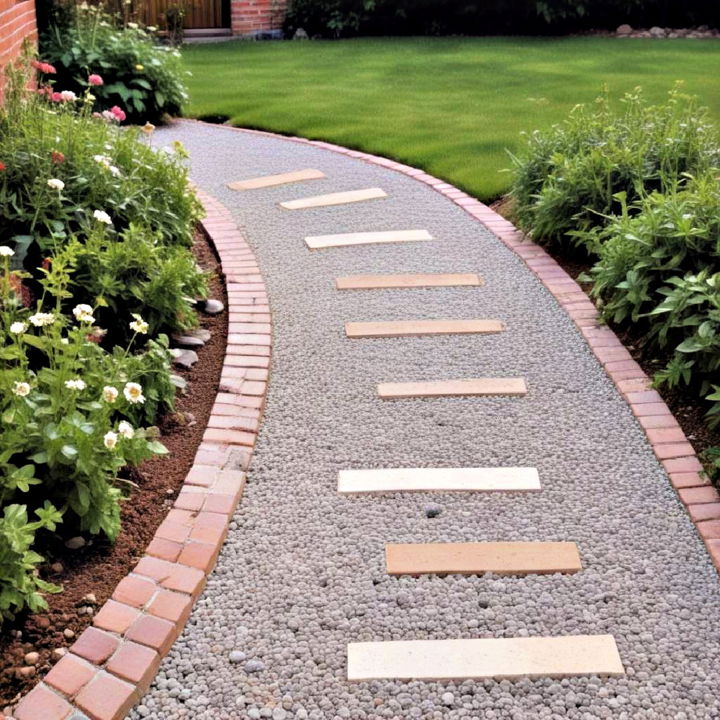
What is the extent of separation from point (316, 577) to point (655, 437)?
1.58m

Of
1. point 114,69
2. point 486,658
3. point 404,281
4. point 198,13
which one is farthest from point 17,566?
point 198,13

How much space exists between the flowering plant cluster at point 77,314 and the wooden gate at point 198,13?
7583mm

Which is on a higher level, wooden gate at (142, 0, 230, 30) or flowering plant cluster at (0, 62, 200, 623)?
wooden gate at (142, 0, 230, 30)

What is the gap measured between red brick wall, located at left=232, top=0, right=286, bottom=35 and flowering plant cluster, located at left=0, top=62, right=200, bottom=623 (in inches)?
309

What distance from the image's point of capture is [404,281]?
18.3 feet

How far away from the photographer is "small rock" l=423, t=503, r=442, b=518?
3553 millimetres

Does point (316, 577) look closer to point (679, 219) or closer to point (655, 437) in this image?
point (655, 437)

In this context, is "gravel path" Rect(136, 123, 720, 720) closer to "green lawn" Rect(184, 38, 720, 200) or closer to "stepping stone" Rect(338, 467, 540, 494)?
"stepping stone" Rect(338, 467, 540, 494)

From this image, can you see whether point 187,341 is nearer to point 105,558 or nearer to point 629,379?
point 105,558

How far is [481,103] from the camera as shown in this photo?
948 cm

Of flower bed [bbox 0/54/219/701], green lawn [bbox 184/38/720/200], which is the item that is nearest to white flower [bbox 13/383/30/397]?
flower bed [bbox 0/54/219/701]

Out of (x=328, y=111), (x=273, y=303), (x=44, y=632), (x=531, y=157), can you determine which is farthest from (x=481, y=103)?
(x=44, y=632)

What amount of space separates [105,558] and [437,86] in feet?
26.5

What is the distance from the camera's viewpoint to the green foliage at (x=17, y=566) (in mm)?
2828
